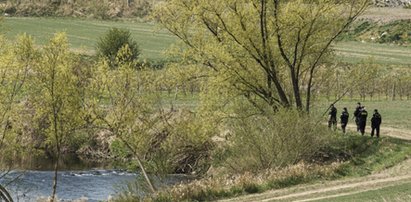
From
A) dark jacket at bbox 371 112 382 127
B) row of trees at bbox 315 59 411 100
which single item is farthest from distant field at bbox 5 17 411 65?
dark jacket at bbox 371 112 382 127

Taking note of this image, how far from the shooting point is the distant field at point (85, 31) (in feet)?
303

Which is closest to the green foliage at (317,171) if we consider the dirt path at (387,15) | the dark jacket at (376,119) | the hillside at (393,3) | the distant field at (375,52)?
the dark jacket at (376,119)

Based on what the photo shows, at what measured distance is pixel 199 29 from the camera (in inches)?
1722

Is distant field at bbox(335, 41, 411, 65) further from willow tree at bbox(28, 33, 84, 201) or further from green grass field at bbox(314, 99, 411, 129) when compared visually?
willow tree at bbox(28, 33, 84, 201)

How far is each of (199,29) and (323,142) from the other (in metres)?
9.78

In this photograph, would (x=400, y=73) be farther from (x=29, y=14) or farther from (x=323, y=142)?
(x=29, y=14)

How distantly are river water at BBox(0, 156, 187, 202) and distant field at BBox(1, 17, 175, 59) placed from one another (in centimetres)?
3901

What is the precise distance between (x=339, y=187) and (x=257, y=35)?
12.4 metres

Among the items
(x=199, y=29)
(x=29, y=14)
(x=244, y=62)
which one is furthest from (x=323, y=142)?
(x=29, y=14)

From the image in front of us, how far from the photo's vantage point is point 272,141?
3797 cm

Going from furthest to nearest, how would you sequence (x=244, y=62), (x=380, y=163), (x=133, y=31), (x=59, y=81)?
(x=133, y=31), (x=244, y=62), (x=380, y=163), (x=59, y=81)

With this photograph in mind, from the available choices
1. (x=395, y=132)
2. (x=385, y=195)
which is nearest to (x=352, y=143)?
(x=395, y=132)

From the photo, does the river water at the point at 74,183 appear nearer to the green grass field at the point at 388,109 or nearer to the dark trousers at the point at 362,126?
the dark trousers at the point at 362,126

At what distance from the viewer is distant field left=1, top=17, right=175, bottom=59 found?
303 feet
